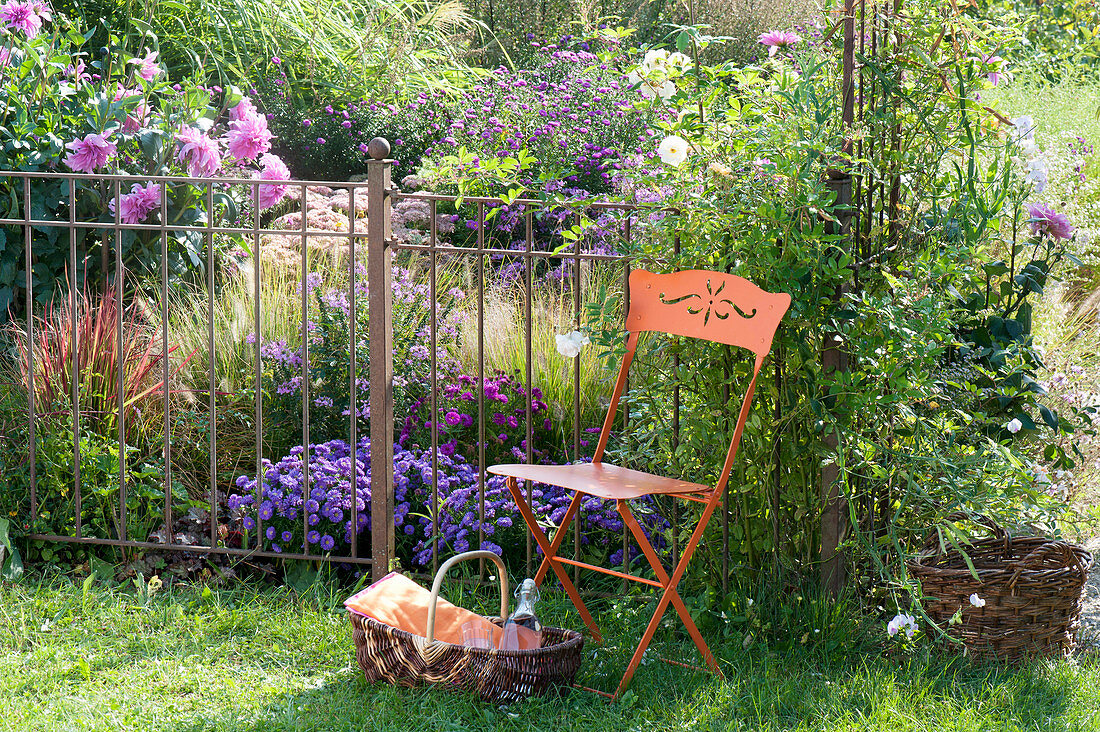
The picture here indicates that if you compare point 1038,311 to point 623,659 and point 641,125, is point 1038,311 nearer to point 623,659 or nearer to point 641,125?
point 623,659

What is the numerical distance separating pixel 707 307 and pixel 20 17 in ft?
11.4

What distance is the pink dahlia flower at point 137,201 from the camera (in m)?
4.30

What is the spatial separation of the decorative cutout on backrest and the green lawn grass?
918 millimetres

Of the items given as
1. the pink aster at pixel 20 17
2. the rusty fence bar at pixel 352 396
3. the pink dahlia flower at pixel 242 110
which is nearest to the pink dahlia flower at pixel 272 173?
the pink dahlia flower at pixel 242 110

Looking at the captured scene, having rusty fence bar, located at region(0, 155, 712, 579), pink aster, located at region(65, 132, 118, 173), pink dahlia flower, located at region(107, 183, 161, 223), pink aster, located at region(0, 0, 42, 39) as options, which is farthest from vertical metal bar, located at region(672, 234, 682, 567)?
pink aster, located at region(0, 0, 42, 39)

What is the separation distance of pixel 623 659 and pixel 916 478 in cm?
99

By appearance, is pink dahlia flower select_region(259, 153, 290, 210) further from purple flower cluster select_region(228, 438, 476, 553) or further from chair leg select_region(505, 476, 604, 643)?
chair leg select_region(505, 476, 604, 643)

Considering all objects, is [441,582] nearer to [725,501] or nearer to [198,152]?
[725,501]

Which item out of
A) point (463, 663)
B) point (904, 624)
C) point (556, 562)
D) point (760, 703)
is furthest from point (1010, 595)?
point (463, 663)

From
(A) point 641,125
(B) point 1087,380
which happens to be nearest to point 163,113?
(A) point 641,125

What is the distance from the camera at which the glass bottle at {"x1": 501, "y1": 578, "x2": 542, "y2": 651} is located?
2.73 meters

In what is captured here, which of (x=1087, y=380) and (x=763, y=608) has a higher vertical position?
(x=1087, y=380)

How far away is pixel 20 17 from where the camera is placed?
4469mm

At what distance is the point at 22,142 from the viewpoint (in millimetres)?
4246
